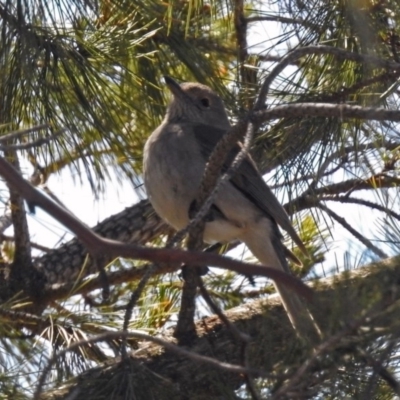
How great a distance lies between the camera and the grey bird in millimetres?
4137

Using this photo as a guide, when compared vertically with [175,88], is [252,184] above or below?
below

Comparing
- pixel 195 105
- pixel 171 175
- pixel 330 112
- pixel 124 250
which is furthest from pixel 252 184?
pixel 124 250

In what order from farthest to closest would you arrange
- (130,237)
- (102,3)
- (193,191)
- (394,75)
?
(130,237) < (193,191) < (102,3) < (394,75)

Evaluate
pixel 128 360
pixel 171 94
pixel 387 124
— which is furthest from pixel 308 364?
pixel 171 94

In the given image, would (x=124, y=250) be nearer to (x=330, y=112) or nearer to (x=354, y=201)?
(x=330, y=112)

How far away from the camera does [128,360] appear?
2.82m

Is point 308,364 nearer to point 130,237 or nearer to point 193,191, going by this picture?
point 193,191

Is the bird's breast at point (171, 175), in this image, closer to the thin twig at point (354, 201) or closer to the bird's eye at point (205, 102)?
the bird's eye at point (205, 102)

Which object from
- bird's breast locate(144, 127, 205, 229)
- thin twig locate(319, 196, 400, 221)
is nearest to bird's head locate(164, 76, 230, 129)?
bird's breast locate(144, 127, 205, 229)

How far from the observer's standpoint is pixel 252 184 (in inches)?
168

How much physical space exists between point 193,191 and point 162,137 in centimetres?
31

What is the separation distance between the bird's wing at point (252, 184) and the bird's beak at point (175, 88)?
0.60ft

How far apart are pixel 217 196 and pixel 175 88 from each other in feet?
1.68

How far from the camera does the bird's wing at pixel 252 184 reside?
4.07m
